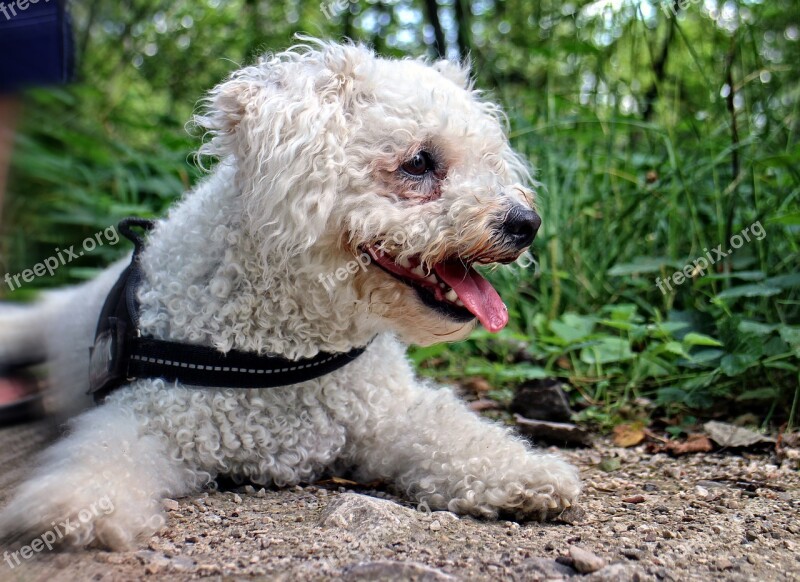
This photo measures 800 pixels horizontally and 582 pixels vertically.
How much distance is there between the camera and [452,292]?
2.22 m

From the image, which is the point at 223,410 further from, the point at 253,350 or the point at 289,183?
the point at 289,183

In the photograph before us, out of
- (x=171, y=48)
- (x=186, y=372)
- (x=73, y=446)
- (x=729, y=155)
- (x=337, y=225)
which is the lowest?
(x=73, y=446)

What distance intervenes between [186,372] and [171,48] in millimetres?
5299

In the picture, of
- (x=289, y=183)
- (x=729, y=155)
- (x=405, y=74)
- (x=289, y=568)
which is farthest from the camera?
(x=729, y=155)

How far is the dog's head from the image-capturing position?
2.09 m

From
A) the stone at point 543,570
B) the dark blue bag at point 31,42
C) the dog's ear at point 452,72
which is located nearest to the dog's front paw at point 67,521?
the stone at point 543,570

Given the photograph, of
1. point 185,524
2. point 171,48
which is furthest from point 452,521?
point 171,48

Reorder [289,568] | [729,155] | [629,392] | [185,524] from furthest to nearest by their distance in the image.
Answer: [729,155]
[629,392]
[185,524]
[289,568]

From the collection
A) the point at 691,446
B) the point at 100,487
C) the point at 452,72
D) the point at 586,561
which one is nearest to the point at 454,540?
the point at 586,561

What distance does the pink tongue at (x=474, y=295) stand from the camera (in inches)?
86.0

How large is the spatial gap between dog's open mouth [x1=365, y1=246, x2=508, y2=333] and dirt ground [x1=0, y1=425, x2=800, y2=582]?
56 centimetres

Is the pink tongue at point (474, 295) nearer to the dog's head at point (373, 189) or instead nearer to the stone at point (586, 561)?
the dog's head at point (373, 189)

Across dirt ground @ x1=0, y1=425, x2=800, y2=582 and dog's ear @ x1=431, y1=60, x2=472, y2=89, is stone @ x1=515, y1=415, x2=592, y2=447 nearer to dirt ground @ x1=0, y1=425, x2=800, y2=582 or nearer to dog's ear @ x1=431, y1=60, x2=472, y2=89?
dirt ground @ x1=0, y1=425, x2=800, y2=582

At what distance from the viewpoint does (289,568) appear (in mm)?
1585
